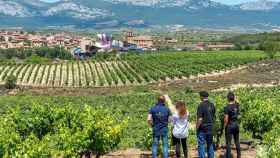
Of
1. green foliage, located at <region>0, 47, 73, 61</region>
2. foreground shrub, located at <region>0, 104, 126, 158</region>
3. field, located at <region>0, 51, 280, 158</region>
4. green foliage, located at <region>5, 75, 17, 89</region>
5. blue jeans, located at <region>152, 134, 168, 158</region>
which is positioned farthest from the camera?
green foliage, located at <region>0, 47, 73, 61</region>

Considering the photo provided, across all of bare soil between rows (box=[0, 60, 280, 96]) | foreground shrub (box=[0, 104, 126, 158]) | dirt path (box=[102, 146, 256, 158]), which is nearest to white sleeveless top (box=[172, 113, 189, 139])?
foreground shrub (box=[0, 104, 126, 158])

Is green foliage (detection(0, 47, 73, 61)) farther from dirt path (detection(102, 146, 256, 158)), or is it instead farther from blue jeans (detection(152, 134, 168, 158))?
blue jeans (detection(152, 134, 168, 158))

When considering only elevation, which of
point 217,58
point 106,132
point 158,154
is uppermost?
point 106,132

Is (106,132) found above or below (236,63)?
above

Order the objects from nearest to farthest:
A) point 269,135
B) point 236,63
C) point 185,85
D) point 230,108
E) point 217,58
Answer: point 269,135 < point 230,108 < point 185,85 < point 236,63 < point 217,58

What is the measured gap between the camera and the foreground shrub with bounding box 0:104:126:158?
1300cm

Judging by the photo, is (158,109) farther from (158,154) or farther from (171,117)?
(158,154)

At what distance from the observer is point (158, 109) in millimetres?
15609

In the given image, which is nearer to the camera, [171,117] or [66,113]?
[171,117]

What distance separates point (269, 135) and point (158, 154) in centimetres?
457

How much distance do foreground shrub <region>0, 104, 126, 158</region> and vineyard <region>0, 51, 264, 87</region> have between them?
2730 inches

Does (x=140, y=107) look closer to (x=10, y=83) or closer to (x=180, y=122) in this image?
(x=180, y=122)

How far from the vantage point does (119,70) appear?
10525cm

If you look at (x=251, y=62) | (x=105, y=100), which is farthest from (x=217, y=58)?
(x=105, y=100)
